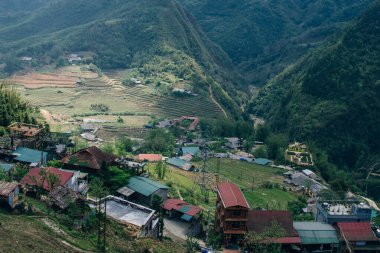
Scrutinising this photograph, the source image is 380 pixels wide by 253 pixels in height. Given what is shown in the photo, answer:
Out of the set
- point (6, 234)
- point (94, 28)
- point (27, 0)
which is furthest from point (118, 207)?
point (27, 0)

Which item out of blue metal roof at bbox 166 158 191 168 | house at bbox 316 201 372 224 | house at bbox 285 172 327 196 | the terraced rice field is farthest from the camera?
the terraced rice field

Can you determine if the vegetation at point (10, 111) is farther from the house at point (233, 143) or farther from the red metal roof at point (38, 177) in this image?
the house at point (233, 143)

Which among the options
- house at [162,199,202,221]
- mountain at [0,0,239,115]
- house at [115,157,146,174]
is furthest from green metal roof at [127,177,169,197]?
mountain at [0,0,239,115]

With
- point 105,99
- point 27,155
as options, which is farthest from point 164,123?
point 27,155

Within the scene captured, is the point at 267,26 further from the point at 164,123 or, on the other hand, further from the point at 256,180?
the point at 256,180

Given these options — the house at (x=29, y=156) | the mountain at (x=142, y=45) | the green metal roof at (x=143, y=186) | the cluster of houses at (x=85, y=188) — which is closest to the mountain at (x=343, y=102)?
the mountain at (x=142, y=45)

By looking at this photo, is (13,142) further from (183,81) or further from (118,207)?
(183,81)

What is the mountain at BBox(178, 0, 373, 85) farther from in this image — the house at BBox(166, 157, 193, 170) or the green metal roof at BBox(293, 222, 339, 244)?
the green metal roof at BBox(293, 222, 339, 244)

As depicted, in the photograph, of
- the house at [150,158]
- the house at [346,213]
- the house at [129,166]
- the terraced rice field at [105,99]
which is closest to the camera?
the house at [346,213]
